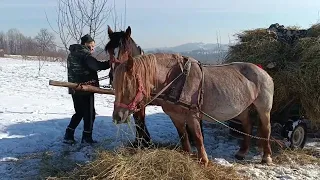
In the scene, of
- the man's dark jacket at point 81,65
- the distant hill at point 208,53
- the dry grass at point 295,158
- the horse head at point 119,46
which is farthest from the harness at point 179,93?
the dry grass at point 295,158

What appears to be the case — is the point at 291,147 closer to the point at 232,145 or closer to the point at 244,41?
the point at 232,145

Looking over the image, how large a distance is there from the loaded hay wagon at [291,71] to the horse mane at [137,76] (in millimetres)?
2008

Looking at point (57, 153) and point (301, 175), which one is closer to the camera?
point (301, 175)

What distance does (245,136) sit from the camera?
17.2 feet

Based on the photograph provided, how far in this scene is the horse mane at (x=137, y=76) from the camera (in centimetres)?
344

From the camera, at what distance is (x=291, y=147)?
5.52 m

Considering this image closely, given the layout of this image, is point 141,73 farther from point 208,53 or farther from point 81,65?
point 208,53

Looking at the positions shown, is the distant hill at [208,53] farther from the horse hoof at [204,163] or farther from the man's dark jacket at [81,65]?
the horse hoof at [204,163]

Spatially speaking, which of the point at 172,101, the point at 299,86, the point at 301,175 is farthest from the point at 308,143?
the point at 172,101

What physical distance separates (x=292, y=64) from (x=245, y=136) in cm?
138

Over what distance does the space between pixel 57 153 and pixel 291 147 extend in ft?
11.9

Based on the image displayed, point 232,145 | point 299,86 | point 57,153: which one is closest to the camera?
point 57,153

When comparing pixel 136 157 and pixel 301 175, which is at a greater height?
pixel 136 157

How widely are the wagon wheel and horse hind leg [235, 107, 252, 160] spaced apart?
784 mm
